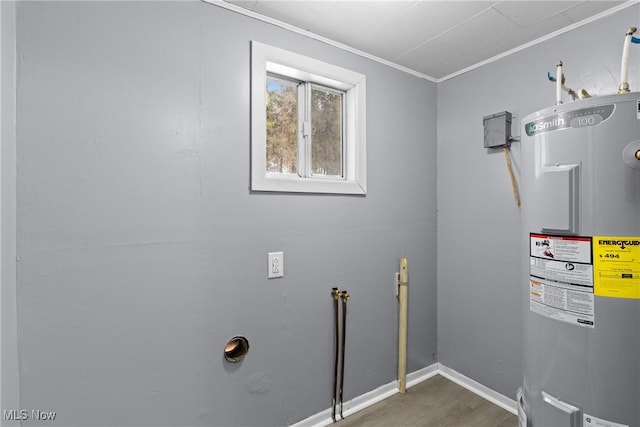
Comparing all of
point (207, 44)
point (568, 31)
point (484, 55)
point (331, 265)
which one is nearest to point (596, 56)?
point (568, 31)

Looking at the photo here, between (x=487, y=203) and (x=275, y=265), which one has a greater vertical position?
(x=487, y=203)

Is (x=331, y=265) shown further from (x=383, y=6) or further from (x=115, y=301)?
(x=383, y=6)

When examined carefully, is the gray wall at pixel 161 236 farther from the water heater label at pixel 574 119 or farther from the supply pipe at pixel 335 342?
the water heater label at pixel 574 119

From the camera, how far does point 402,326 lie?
2.16m

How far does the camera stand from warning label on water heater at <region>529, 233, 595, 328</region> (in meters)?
1.10

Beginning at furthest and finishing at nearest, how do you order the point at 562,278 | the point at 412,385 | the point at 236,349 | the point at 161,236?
the point at 412,385, the point at 236,349, the point at 161,236, the point at 562,278

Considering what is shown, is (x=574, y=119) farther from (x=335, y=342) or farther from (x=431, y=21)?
(x=335, y=342)

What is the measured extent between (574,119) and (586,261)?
505 millimetres

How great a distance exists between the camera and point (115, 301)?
131 centimetres

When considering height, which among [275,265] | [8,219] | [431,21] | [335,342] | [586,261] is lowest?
[335,342]

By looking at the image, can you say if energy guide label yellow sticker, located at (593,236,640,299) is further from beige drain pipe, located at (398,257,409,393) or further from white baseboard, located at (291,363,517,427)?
white baseboard, located at (291,363,517,427)

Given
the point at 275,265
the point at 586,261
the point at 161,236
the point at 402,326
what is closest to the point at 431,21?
the point at 586,261

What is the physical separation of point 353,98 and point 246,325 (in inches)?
58.9

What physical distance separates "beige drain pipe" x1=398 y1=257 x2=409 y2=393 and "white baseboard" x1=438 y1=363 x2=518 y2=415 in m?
0.42
